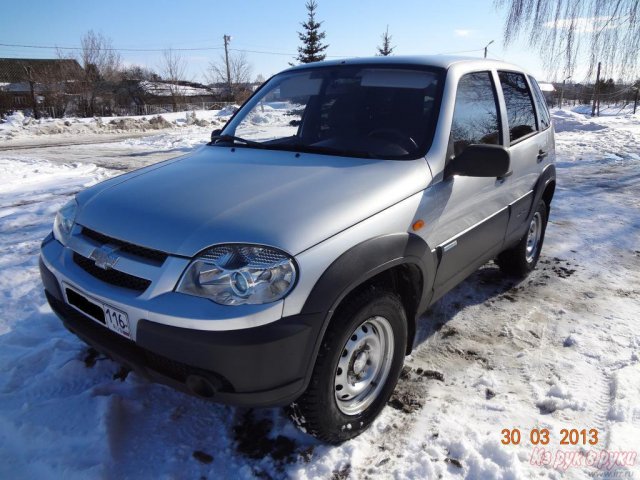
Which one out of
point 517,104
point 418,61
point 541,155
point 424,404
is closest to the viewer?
point 424,404

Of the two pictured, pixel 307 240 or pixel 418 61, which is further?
pixel 418 61

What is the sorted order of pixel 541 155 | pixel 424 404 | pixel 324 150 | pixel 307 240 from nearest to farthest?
1. pixel 307 240
2. pixel 424 404
3. pixel 324 150
4. pixel 541 155

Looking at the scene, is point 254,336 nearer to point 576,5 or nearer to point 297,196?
point 297,196

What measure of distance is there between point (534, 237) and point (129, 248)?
12.1 feet

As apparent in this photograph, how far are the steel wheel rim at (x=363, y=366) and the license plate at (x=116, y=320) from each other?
36.0 inches

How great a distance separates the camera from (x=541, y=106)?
411 centimetres

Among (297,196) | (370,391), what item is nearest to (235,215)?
(297,196)

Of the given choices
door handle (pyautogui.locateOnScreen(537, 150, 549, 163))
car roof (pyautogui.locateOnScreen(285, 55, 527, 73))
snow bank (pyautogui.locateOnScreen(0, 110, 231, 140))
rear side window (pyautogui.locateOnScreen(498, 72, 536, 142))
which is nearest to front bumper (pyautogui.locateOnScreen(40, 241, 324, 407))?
car roof (pyautogui.locateOnScreen(285, 55, 527, 73))

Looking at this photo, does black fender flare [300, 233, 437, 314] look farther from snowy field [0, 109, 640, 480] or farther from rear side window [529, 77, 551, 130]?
rear side window [529, 77, 551, 130]

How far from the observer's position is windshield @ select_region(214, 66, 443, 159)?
8.38ft

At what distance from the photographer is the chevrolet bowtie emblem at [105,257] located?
1907 mm

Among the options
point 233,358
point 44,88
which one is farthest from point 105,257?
point 44,88

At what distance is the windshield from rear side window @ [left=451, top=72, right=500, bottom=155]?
19 centimetres

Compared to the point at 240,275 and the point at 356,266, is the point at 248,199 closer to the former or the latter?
the point at 240,275
